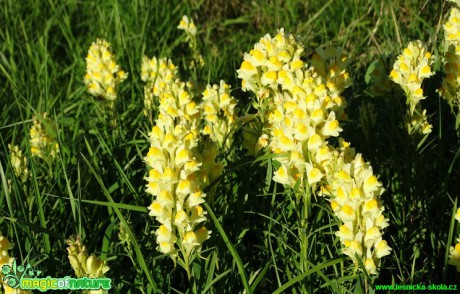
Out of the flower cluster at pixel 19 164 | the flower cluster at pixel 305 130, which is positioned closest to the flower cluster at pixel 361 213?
the flower cluster at pixel 305 130

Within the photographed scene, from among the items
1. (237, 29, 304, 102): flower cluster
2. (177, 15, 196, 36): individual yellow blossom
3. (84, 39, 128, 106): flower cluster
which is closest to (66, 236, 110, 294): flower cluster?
(237, 29, 304, 102): flower cluster

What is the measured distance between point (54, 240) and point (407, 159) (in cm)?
167

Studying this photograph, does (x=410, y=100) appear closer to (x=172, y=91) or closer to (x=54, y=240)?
(x=172, y=91)

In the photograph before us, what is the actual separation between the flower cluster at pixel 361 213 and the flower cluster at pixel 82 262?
81 cm

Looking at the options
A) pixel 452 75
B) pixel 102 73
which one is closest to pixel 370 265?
pixel 452 75

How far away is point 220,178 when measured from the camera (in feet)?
9.05

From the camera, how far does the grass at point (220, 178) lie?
284 centimetres

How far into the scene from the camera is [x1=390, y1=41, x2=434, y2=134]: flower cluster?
3391 millimetres

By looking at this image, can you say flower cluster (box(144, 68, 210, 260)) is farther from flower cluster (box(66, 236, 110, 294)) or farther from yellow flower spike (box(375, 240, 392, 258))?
yellow flower spike (box(375, 240, 392, 258))

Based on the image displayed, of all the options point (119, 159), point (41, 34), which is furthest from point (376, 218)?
point (41, 34)

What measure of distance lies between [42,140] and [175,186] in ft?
5.24

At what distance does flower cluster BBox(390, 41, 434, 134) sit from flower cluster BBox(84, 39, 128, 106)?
178cm

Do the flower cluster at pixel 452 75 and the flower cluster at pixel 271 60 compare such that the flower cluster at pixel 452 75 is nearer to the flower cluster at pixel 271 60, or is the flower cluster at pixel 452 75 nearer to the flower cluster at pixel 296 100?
the flower cluster at pixel 296 100

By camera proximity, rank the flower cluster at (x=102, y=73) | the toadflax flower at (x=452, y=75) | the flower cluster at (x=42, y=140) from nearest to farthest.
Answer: the toadflax flower at (x=452, y=75), the flower cluster at (x=42, y=140), the flower cluster at (x=102, y=73)
